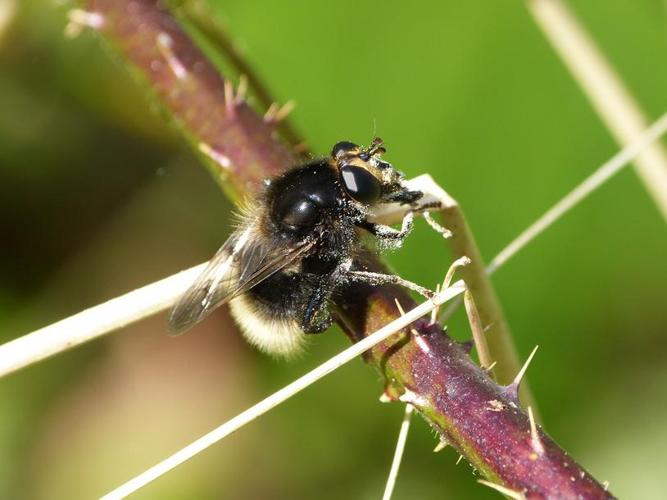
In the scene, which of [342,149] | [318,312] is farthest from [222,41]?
[318,312]

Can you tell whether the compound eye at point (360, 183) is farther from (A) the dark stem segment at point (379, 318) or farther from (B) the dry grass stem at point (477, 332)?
(B) the dry grass stem at point (477, 332)

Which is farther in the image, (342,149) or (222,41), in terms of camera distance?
(222,41)

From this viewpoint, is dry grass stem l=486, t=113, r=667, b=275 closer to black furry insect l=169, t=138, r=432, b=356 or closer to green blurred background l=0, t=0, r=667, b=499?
black furry insect l=169, t=138, r=432, b=356

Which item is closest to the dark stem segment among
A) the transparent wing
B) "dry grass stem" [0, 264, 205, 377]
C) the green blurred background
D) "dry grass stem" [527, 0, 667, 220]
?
the transparent wing

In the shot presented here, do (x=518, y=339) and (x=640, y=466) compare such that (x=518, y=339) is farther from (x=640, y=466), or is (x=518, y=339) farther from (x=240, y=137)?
(x=240, y=137)

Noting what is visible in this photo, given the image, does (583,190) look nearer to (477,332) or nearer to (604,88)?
(604,88)

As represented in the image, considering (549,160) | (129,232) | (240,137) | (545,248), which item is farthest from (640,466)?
(129,232)
